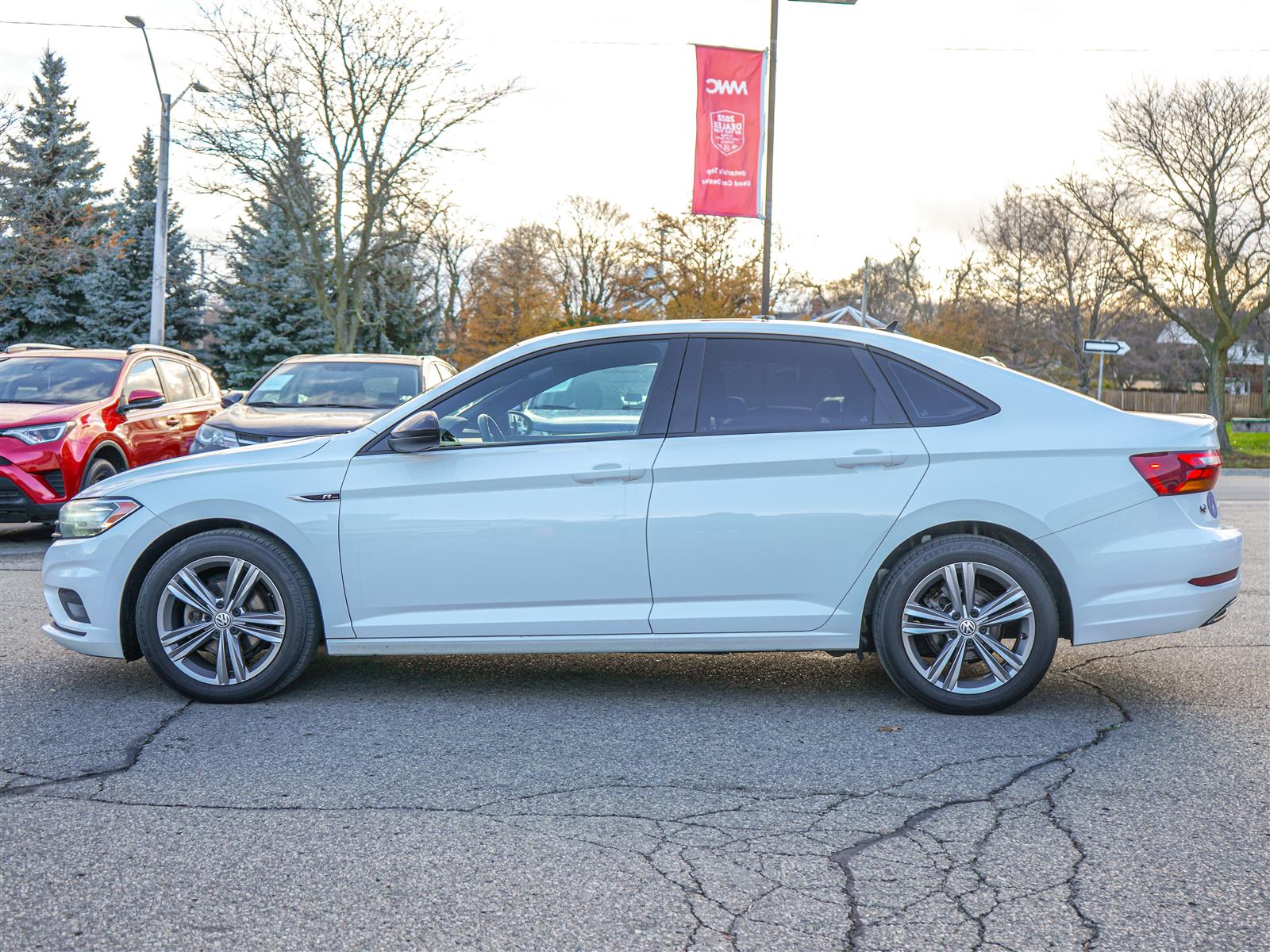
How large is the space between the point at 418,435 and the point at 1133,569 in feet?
9.88

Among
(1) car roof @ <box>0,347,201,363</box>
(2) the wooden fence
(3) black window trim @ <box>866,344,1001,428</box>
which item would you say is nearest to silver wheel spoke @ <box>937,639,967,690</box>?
(3) black window trim @ <box>866,344,1001,428</box>

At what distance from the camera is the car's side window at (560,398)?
16.6ft

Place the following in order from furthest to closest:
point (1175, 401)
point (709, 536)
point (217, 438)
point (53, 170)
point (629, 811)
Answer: point (1175, 401)
point (53, 170)
point (217, 438)
point (709, 536)
point (629, 811)

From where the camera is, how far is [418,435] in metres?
4.93

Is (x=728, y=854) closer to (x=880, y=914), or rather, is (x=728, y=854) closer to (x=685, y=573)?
(x=880, y=914)

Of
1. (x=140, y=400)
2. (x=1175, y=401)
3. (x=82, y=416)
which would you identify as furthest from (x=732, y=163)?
(x=1175, y=401)

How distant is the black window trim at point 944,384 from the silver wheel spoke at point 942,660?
0.90m

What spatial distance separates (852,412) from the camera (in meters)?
5.05

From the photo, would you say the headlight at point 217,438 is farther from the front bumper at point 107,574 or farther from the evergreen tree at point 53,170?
the evergreen tree at point 53,170

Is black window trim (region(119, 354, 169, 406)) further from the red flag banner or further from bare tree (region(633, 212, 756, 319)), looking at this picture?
bare tree (region(633, 212, 756, 319))

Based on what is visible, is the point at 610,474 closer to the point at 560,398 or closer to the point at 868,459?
the point at 560,398

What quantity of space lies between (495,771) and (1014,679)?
2191mm

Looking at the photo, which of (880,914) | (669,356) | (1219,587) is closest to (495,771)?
(880,914)

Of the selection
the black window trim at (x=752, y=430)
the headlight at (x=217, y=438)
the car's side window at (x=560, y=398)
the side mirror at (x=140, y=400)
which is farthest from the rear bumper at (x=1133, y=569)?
the side mirror at (x=140, y=400)
